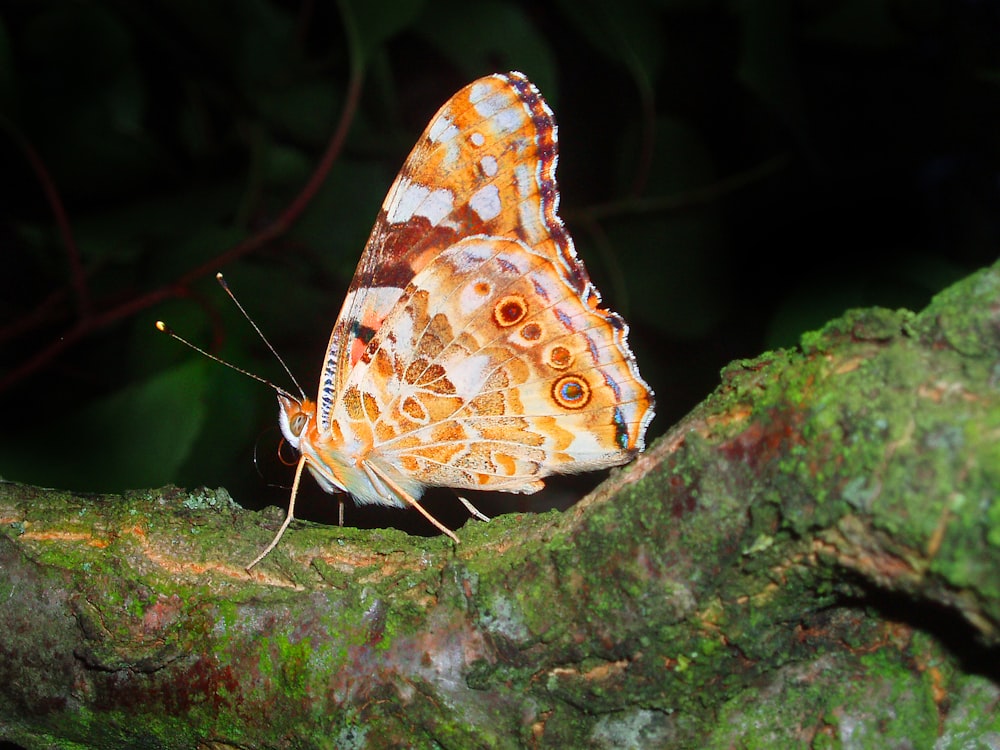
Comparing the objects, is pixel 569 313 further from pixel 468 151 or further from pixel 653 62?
pixel 653 62

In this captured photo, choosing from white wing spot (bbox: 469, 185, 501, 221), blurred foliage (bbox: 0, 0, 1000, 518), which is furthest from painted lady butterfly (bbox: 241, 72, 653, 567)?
blurred foliage (bbox: 0, 0, 1000, 518)

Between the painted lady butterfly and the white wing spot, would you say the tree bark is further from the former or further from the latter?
the white wing spot

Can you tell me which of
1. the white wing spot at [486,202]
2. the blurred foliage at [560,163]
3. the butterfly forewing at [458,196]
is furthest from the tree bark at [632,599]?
the blurred foliage at [560,163]

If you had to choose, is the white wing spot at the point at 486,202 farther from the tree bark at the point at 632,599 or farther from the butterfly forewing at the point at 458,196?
the tree bark at the point at 632,599

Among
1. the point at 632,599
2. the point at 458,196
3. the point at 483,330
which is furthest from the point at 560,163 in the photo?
the point at 632,599

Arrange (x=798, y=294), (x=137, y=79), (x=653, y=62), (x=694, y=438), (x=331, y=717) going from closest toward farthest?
(x=694, y=438), (x=331, y=717), (x=798, y=294), (x=653, y=62), (x=137, y=79)

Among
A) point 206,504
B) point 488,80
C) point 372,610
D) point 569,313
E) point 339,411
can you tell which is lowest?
point 372,610

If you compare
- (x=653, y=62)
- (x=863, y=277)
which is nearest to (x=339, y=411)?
(x=863, y=277)

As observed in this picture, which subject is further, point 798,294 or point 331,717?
point 798,294
